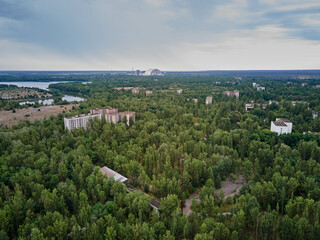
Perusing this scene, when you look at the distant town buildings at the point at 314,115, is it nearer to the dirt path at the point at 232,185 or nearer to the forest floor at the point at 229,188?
the forest floor at the point at 229,188

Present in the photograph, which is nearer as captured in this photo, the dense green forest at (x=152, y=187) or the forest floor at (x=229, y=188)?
the dense green forest at (x=152, y=187)

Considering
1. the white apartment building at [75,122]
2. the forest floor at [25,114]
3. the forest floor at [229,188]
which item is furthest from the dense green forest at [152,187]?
the forest floor at [25,114]

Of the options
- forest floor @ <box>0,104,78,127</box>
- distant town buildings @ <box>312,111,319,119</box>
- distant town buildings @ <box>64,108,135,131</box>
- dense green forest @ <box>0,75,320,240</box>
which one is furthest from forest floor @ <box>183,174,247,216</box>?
forest floor @ <box>0,104,78,127</box>

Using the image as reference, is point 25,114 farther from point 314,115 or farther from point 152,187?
point 314,115

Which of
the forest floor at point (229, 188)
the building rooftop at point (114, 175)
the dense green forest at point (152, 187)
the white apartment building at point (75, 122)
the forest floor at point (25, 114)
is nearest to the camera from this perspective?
the dense green forest at point (152, 187)

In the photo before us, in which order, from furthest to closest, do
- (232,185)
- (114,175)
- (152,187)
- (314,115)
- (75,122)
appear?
(314,115) → (75,122) → (232,185) → (114,175) → (152,187)

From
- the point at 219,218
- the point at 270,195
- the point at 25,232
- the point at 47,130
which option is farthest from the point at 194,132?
the point at 25,232

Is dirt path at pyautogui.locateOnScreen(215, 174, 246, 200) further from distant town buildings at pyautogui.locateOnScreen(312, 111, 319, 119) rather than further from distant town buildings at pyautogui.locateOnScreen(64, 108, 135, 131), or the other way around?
distant town buildings at pyautogui.locateOnScreen(312, 111, 319, 119)

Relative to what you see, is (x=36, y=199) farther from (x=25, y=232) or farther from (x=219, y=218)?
(x=219, y=218)

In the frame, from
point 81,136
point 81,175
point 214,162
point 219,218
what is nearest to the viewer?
point 219,218

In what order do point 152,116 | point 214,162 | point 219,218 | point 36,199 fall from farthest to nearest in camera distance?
point 152,116
point 214,162
point 36,199
point 219,218

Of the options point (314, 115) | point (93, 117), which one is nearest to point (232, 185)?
point (93, 117)
